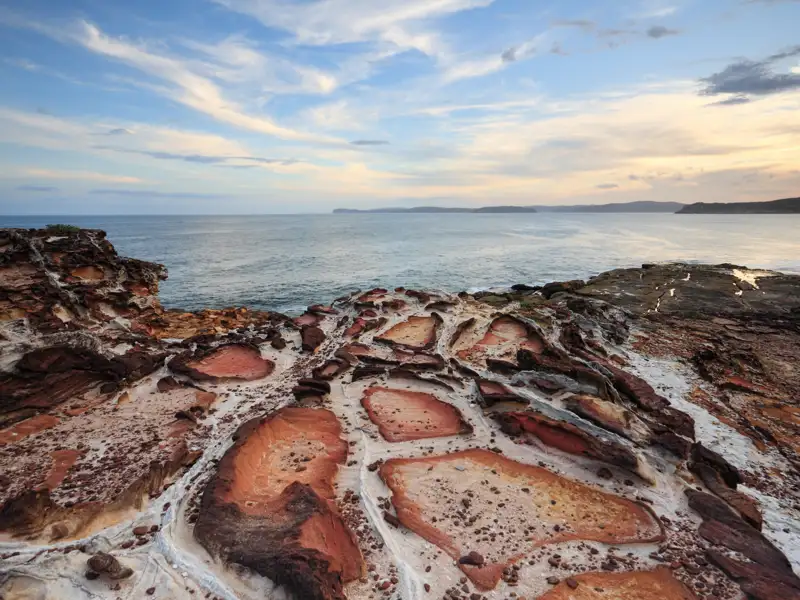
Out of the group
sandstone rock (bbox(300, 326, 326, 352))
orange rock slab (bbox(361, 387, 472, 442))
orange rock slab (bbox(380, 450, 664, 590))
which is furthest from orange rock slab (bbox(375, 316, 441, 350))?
orange rock slab (bbox(380, 450, 664, 590))

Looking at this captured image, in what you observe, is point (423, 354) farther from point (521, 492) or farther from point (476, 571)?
point (476, 571)

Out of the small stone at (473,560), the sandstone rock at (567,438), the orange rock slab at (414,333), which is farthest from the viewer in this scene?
the orange rock slab at (414,333)

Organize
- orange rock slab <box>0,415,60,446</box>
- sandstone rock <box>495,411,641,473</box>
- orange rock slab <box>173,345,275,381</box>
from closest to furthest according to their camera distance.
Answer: sandstone rock <box>495,411,641,473</box>, orange rock slab <box>0,415,60,446</box>, orange rock slab <box>173,345,275,381</box>

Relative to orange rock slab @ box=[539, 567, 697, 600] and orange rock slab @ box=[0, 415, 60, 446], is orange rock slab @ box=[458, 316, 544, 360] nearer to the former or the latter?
orange rock slab @ box=[539, 567, 697, 600]

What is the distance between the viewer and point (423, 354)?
18219 mm

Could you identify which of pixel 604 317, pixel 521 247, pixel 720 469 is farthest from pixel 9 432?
pixel 521 247

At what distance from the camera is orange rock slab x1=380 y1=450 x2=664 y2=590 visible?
8078 mm

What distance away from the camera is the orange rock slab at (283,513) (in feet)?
22.3

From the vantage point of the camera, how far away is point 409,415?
43.6 feet

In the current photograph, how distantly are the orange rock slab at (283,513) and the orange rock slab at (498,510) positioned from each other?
1.56m

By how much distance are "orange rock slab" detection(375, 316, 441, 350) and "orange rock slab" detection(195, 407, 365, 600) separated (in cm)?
830

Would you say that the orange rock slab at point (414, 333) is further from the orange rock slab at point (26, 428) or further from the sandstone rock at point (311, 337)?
the orange rock slab at point (26, 428)

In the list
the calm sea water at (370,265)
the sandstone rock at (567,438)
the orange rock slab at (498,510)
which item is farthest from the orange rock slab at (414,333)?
the calm sea water at (370,265)

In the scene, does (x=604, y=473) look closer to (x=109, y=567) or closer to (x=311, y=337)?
(x=109, y=567)
